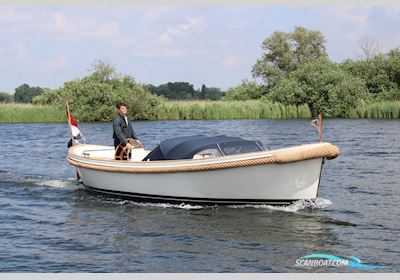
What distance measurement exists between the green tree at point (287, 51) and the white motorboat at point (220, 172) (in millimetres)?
50415

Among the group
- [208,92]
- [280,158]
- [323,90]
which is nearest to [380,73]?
[323,90]

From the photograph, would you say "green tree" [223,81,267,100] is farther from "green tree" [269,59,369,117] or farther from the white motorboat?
the white motorboat

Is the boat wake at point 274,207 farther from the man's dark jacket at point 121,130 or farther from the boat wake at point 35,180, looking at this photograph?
the boat wake at point 35,180

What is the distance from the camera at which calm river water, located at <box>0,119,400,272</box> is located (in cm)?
A: 841

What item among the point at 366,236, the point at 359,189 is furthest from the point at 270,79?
the point at 366,236

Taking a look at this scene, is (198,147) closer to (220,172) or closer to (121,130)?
(220,172)

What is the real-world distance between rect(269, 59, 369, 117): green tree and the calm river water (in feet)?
89.1

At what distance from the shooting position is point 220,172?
1097 centimetres

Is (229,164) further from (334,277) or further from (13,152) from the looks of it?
(13,152)

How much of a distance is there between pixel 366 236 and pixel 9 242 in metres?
5.60

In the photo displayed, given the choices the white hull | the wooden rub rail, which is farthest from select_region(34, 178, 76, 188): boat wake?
the wooden rub rail

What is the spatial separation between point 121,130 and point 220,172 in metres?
3.11

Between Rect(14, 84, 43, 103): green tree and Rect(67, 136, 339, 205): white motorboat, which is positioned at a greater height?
Rect(14, 84, 43, 103): green tree

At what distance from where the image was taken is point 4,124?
4128 centimetres
